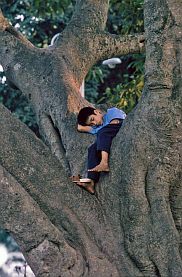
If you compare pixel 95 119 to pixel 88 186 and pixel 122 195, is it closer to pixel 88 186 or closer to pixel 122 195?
pixel 88 186

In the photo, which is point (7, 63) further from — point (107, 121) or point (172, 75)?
point (172, 75)

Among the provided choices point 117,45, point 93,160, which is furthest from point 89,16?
point 93,160

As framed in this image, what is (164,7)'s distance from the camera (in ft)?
13.0

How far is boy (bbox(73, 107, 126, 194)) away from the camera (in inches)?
164

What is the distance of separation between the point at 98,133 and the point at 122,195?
46 centimetres

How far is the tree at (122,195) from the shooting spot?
3.81 metres

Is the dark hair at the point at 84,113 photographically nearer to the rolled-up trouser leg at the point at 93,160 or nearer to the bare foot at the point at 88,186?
the rolled-up trouser leg at the point at 93,160

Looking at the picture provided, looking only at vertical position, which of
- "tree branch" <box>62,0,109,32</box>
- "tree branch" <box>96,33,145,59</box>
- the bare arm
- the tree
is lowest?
the tree

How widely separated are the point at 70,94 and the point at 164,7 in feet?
3.87

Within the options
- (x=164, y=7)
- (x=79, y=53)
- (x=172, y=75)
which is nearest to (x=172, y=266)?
(x=172, y=75)

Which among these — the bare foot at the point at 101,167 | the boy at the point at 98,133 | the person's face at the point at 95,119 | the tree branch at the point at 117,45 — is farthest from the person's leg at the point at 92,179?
the tree branch at the point at 117,45

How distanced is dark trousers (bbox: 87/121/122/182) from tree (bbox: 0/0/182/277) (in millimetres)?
Answer: 62

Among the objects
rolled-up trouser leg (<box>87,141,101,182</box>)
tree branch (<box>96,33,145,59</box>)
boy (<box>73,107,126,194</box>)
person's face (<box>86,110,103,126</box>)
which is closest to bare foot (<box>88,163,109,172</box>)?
boy (<box>73,107,126,194</box>)

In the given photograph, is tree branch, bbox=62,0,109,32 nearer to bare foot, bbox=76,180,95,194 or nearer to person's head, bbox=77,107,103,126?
person's head, bbox=77,107,103,126
